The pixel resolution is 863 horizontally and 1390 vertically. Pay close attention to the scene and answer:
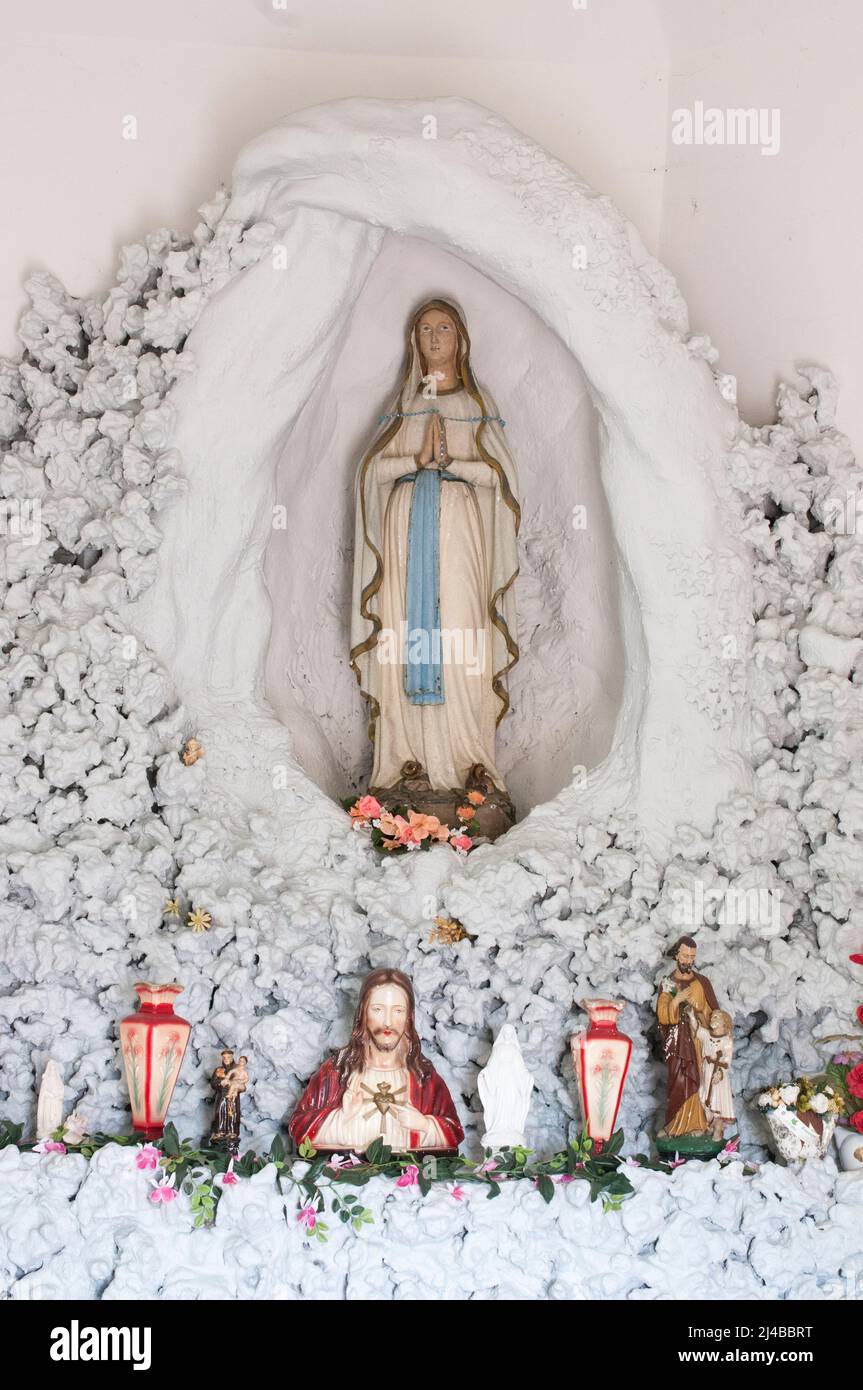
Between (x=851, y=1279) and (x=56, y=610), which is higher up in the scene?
(x=56, y=610)

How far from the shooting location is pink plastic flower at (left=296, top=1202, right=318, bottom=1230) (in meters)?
3.96

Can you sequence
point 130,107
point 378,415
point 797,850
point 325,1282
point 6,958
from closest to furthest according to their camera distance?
point 325,1282 → point 6,958 → point 797,850 → point 130,107 → point 378,415

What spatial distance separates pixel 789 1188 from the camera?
161 inches

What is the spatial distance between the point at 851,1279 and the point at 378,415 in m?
3.04

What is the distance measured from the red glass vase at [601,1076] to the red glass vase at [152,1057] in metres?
1.01

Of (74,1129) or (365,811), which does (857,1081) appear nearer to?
(365,811)

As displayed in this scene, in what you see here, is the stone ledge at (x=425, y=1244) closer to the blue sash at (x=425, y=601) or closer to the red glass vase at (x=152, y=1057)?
the red glass vase at (x=152, y=1057)

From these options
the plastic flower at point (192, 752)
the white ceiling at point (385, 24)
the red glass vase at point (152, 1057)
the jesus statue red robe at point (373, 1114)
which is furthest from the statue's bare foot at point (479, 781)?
the white ceiling at point (385, 24)

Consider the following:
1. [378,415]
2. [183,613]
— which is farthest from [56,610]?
[378,415]

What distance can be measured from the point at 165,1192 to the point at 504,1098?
0.89 metres

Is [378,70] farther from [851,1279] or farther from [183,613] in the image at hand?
[851,1279]

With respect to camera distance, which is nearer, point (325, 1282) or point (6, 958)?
point (325, 1282)

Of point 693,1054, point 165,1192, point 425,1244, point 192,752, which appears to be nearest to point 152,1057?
point 165,1192

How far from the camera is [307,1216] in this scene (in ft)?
13.0
